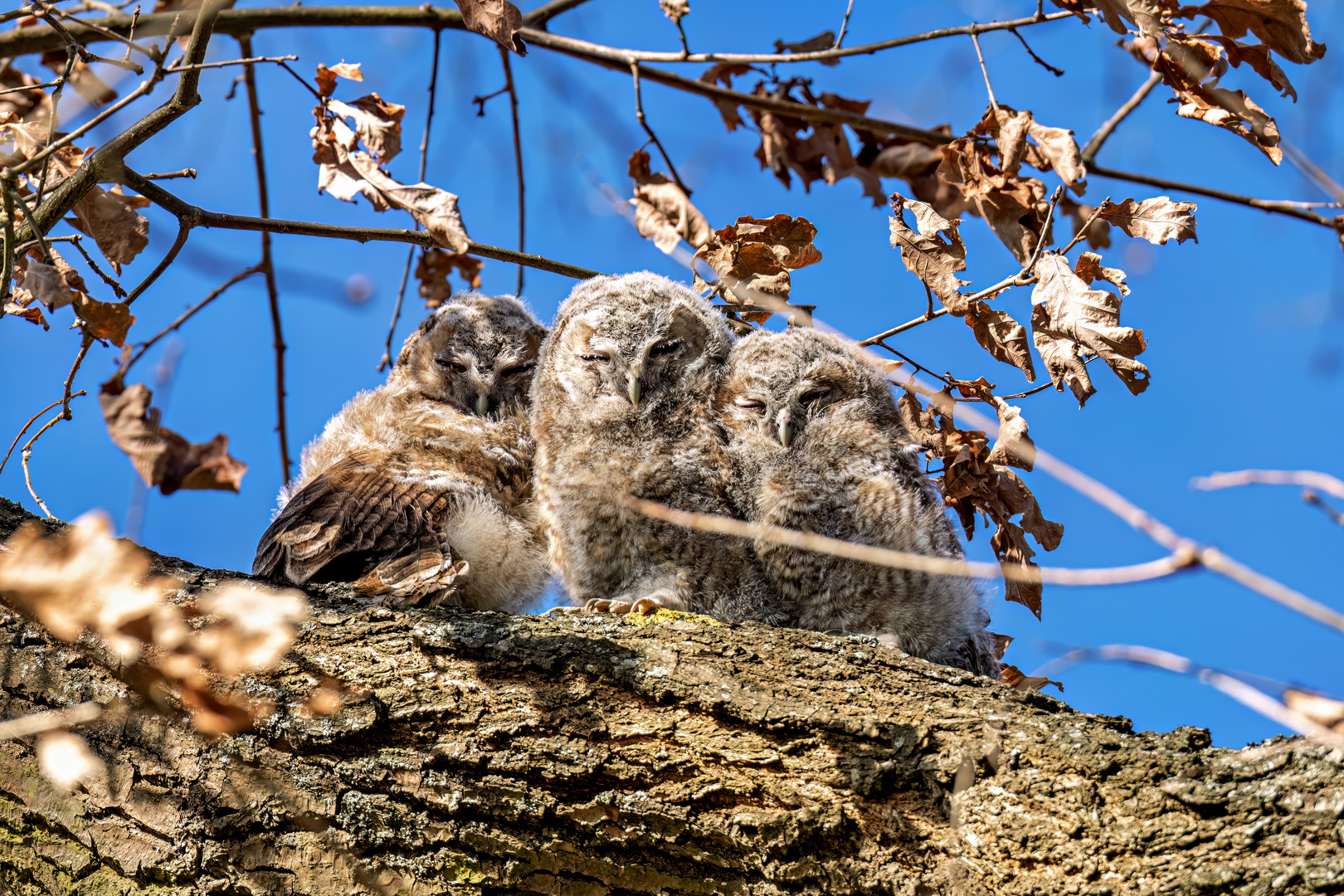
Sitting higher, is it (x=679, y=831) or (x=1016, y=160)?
(x=1016, y=160)

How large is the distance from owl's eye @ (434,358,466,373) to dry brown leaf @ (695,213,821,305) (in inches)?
41.2

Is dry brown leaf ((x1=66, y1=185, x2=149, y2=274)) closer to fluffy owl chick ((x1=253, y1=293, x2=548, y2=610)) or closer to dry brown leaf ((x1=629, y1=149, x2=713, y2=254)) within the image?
fluffy owl chick ((x1=253, y1=293, x2=548, y2=610))

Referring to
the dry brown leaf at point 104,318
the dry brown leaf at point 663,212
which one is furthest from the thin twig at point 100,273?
the dry brown leaf at point 663,212

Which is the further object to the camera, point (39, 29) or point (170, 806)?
point (39, 29)

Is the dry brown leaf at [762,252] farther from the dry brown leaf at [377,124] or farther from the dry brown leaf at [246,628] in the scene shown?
the dry brown leaf at [246,628]

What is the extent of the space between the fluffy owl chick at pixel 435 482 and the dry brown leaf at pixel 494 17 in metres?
1.31

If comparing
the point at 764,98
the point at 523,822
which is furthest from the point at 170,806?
the point at 764,98

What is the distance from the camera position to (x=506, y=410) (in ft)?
12.7

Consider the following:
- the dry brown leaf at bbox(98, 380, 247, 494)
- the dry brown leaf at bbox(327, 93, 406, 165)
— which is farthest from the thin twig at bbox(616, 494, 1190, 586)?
the dry brown leaf at bbox(98, 380, 247, 494)

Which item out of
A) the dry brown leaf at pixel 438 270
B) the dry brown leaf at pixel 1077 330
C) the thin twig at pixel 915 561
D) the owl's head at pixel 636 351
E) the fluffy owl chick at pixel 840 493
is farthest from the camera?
the dry brown leaf at pixel 438 270

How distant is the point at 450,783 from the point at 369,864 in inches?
9.7

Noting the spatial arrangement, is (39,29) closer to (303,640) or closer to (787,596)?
(303,640)

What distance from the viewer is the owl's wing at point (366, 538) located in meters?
2.87

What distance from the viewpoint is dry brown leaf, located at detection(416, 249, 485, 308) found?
4820 mm
